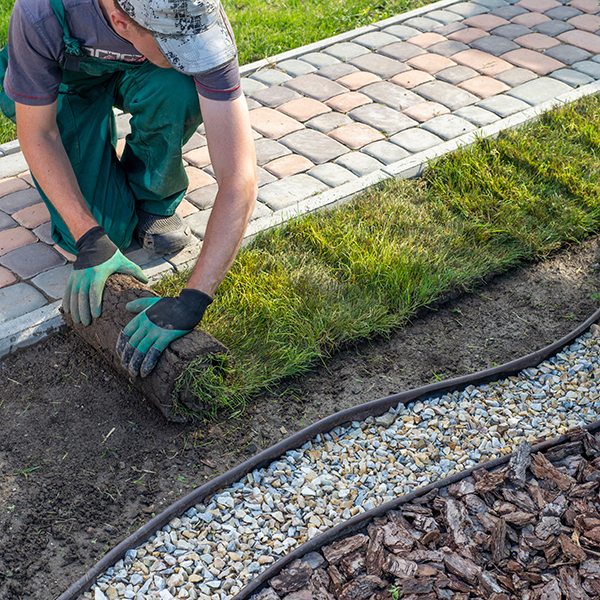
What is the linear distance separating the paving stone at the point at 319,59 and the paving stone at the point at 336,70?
2.2 inches

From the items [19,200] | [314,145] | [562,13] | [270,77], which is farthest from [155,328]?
[562,13]

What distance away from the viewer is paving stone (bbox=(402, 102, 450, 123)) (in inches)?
196

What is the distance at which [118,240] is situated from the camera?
12.2ft

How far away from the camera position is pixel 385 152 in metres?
4.62

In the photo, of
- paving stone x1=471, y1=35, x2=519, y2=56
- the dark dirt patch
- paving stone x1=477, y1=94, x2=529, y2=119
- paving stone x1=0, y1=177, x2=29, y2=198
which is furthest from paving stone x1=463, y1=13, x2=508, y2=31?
paving stone x1=0, y1=177, x2=29, y2=198

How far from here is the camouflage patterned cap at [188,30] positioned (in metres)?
2.55

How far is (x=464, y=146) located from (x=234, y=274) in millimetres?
2053

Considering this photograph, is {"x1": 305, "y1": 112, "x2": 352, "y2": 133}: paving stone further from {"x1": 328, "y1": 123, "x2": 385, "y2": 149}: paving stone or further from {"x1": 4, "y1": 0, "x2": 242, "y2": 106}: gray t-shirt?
{"x1": 4, "y1": 0, "x2": 242, "y2": 106}: gray t-shirt

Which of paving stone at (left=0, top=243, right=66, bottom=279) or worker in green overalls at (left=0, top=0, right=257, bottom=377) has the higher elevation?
worker in green overalls at (left=0, top=0, right=257, bottom=377)

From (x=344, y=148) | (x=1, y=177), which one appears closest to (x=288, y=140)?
(x=344, y=148)

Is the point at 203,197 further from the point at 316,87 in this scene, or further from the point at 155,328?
the point at 316,87

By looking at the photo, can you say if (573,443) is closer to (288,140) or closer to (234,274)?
(234,274)

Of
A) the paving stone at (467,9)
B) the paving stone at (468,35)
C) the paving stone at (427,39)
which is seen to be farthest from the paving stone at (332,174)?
the paving stone at (467,9)

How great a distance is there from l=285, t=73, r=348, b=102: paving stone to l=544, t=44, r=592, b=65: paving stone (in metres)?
1.95
